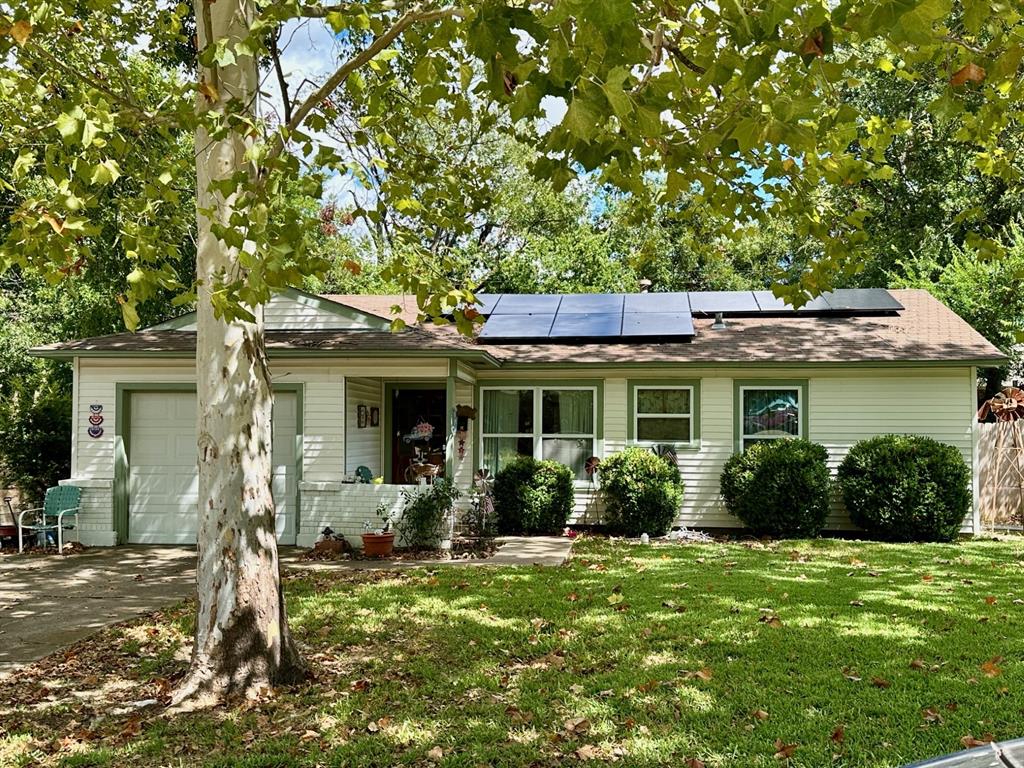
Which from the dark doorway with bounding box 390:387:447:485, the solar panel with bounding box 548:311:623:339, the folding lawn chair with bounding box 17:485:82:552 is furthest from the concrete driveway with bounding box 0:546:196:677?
the solar panel with bounding box 548:311:623:339

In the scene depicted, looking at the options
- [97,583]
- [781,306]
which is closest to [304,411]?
[97,583]

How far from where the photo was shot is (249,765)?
4.11 metres

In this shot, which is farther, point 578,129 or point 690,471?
point 690,471

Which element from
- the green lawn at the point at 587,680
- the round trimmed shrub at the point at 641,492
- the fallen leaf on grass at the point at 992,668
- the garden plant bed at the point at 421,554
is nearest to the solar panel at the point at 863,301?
the round trimmed shrub at the point at 641,492

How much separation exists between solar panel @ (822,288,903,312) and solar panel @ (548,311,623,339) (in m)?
3.88

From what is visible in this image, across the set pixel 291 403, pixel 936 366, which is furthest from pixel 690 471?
pixel 291 403

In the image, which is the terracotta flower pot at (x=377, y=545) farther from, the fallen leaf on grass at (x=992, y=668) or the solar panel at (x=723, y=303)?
the solar panel at (x=723, y=303)

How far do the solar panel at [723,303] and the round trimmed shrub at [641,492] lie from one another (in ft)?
12.7

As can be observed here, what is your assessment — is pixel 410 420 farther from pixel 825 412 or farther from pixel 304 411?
pixel 825 412

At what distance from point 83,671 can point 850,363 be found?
10.6 metres

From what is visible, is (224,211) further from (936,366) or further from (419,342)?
(936,366)

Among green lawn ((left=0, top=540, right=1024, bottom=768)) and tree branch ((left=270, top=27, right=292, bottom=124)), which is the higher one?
tree branch ((left=270, top=27, right=292, bottom=124))

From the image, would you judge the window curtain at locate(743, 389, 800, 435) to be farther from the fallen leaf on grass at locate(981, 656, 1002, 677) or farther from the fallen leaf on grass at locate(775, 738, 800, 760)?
the fallen leaf on grass at locate(775, 738, 800, 760)

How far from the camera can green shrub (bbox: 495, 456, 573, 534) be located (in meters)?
12.3
